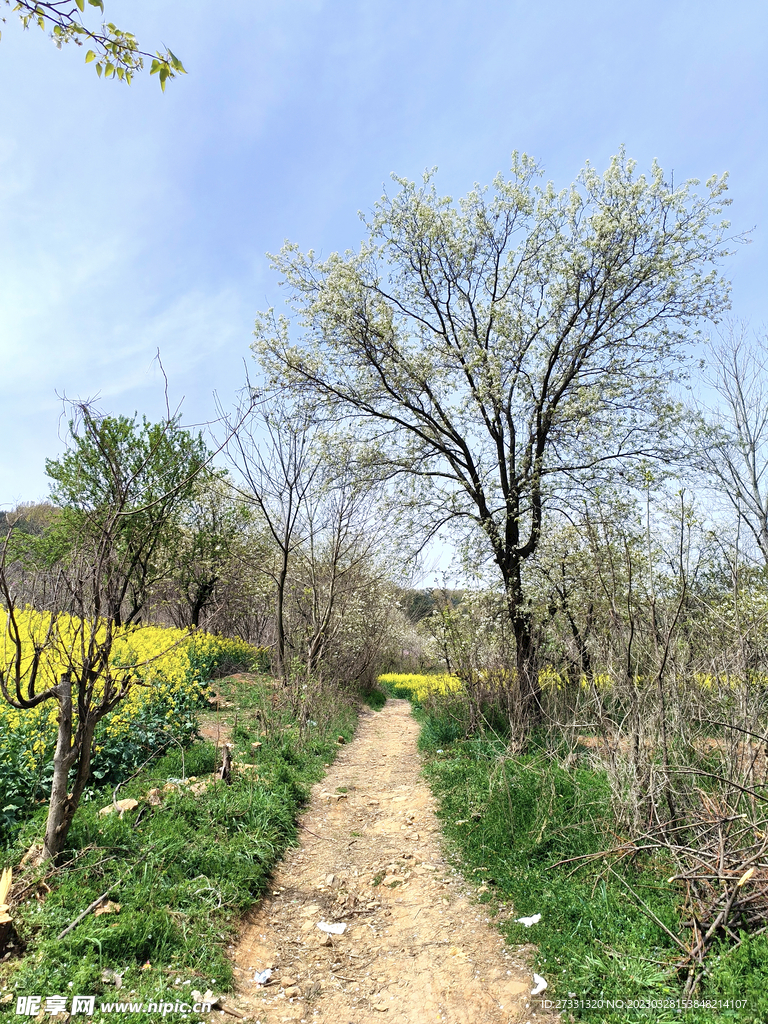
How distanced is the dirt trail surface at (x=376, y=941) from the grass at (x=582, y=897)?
0.23 m

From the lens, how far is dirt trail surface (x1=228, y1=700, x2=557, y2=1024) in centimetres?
299

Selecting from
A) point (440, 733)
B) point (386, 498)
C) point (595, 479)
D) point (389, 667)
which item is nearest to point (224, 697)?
point (440, 733)

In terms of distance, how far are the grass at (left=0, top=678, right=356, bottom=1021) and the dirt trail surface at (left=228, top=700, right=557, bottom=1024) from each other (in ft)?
0.83

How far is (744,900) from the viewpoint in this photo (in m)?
2.87

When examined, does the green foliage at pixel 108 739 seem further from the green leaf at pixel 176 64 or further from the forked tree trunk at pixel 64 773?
the green leaf at pixel 176 64

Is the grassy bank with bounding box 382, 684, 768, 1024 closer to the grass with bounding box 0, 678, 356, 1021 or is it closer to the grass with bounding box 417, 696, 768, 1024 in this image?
the grass with bounding box 417, 696, 768, 1024

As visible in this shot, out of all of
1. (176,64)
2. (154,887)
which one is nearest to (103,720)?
(154,887)

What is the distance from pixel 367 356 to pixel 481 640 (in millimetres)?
5362

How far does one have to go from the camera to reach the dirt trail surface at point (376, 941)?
118 inches

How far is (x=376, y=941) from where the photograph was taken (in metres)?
3.70

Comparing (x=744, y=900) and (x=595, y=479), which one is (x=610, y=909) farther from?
(x=595, y=479)

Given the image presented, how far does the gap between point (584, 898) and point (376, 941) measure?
148cm

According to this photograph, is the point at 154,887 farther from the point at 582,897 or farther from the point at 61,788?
the point at 582,897

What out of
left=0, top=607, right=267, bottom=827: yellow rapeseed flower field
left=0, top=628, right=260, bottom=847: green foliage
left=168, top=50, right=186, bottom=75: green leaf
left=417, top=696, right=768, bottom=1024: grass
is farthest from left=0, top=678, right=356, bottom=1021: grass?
left=168, top=50, right=186, bottom=75: green leaf
